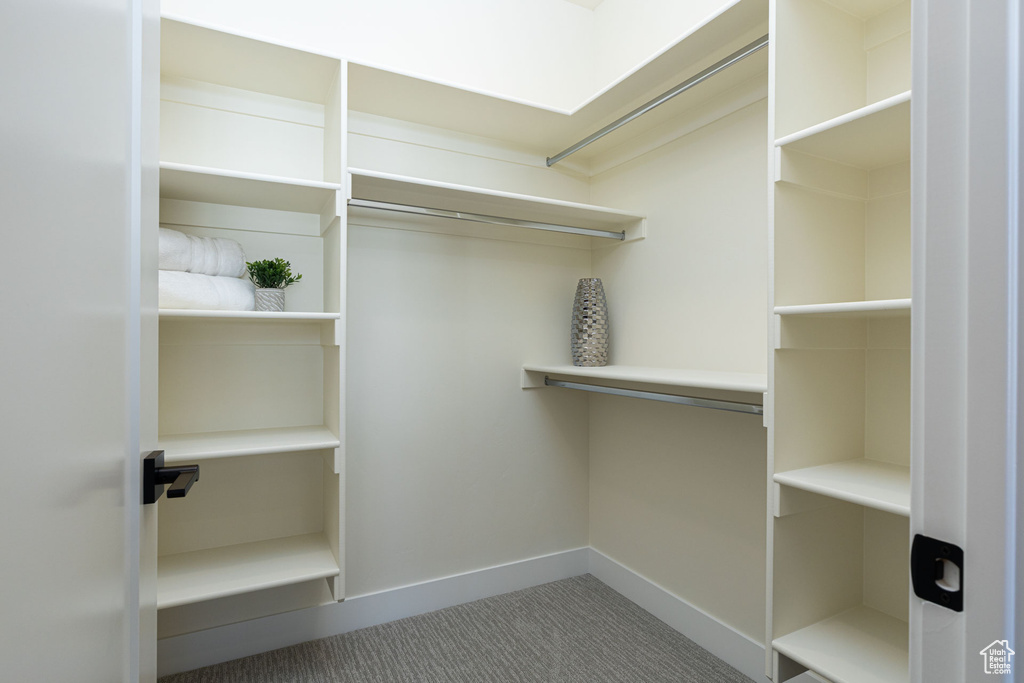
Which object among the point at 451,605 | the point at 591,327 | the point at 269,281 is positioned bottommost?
the point at 451,605

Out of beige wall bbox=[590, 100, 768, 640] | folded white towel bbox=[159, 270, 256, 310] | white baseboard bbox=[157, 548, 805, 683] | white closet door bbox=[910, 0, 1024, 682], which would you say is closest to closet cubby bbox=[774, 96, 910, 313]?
beige wall bbox=[590, 100, 768, 640]

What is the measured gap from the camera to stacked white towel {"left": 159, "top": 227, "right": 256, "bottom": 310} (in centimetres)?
147

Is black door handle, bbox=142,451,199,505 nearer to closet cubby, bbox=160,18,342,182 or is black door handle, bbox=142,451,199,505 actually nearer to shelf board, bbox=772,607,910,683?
closet cubby, bbox=160,18,342,182

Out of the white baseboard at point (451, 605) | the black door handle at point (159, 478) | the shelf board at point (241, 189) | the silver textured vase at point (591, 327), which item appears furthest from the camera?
the silver textured vase at point (591, 327)

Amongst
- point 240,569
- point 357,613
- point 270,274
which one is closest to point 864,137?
point 270,274

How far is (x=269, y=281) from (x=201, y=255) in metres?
0.20

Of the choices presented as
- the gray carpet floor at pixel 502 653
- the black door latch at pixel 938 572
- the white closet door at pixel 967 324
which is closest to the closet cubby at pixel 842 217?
the white closet door at pixel 967 324

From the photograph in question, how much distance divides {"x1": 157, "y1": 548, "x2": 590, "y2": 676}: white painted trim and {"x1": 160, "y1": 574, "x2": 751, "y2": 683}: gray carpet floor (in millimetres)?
32

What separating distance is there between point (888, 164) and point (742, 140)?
495mm

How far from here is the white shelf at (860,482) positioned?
3.31ft

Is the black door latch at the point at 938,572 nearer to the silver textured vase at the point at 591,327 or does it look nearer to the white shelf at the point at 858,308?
the white shelf at the point at 858,308

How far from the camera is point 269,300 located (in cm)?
166

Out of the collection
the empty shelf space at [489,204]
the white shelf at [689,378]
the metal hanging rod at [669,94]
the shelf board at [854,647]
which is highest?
the metal hanging rod at [669,94]

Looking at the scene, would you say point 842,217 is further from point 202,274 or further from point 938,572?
point 202,274
